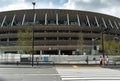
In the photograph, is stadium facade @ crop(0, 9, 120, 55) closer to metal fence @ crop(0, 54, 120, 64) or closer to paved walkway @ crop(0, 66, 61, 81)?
metal fence @ crop(0, 54, 120, 64)

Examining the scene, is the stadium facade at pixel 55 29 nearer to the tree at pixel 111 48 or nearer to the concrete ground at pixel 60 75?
the tree at pixel 111 48

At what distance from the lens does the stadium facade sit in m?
93.4

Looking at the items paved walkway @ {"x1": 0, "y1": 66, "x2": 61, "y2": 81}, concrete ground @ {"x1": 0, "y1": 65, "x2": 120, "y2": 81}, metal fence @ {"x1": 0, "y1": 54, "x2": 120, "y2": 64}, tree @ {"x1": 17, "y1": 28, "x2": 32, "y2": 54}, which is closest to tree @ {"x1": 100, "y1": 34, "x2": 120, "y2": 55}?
tree @ {"x1": 17, "y1": 28, "x2": 32, "y2": 54}

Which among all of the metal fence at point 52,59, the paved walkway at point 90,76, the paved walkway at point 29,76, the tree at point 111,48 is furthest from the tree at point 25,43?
the paved walkway at point 90,76

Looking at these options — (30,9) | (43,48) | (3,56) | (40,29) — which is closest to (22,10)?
(30,9)

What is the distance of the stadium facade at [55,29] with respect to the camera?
93.4 meters

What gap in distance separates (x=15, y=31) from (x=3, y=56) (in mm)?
40366

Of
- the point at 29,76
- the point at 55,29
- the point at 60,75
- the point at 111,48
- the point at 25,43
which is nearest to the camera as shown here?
the point at 29,76

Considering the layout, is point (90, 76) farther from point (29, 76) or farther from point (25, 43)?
point (25, 43)

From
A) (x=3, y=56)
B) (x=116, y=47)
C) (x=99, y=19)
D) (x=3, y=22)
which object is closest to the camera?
(x=3, y=56)

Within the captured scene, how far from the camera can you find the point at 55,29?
319 feet

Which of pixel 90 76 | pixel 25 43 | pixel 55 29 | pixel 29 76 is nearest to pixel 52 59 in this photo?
pixel 25 43

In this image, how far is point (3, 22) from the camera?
336ft

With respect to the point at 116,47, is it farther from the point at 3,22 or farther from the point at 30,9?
the point at 3,22
